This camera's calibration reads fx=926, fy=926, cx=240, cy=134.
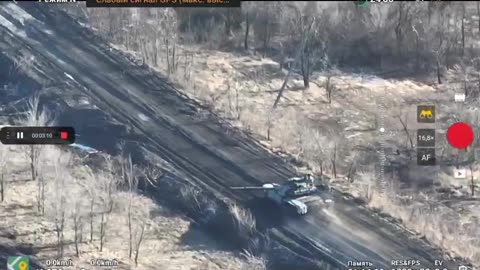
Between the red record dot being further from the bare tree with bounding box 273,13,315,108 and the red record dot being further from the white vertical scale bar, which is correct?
the bare tree with bounding box 273,13,315,108

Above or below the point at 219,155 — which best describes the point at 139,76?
above

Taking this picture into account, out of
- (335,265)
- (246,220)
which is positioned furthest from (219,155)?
(335,265)

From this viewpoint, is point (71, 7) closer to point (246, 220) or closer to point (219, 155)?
point (219, 155)

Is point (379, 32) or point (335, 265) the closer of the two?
point (335, 265)

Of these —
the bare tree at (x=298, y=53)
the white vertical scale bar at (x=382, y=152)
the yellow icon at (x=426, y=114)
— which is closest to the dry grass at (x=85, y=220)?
the white vertical scale bar at (x=382, y=152)
